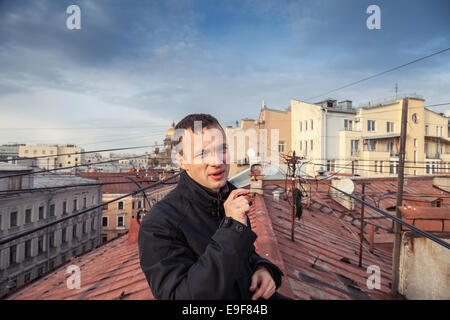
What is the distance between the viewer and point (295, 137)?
34.0 meters

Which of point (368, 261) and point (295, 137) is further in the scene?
point (295, 137)

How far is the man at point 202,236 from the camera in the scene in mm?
1309

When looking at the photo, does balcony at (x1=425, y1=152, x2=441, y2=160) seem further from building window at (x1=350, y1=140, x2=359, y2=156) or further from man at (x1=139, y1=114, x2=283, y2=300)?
man at (x1=139, y1=114, x2=283, y2=300)

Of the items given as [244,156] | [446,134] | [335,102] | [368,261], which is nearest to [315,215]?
[368,261]

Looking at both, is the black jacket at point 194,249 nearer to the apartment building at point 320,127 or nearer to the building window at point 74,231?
the apartment building at point 320,127

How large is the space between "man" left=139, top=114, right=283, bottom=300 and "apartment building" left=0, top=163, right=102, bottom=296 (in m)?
17.4

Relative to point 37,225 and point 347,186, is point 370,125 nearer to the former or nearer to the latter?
point 347,186

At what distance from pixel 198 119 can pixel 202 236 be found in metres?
0.76

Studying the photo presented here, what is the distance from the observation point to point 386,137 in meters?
31.8

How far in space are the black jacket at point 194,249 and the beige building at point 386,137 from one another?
31319 mm

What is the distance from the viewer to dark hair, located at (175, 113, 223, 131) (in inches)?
70.6

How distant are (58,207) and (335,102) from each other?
3324cm

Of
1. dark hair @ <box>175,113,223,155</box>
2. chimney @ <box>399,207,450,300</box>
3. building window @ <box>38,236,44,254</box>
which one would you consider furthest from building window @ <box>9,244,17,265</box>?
dark hair @ <box>175,113,223,155</box>
